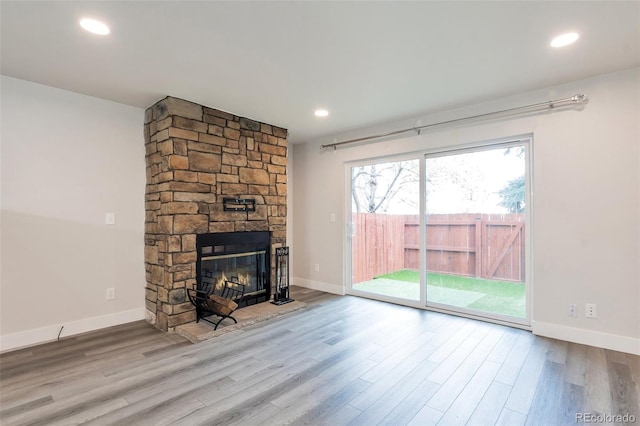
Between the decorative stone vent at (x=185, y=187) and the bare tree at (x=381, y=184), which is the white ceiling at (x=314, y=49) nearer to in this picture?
the decorative stone vent at (x=185, y=187)

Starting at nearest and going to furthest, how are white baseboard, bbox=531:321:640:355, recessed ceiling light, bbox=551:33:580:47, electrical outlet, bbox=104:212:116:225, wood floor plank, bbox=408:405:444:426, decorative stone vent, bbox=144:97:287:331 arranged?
wood floor plank, bbox=408:405:444:426
recessed ceiling light, bbox=551:33:580:47
white baseboard, bbox=531:321:640:355
decorative stone vent, bbox=144:97:287:331
electrical outlet, bbox=104:212:116:225

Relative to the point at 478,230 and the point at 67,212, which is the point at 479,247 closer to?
the point at 478,230

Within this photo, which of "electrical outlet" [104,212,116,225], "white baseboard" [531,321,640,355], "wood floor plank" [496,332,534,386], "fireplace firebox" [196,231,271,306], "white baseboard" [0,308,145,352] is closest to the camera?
"wood floor plank" [496,332,534,386]

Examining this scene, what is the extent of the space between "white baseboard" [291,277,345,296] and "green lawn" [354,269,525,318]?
48 cm

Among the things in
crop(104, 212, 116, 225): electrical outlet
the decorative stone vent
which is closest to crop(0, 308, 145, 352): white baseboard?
the decorative stone vent

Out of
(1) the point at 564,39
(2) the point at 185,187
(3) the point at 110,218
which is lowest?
(3) the point at 110,218

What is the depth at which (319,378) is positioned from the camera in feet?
7.50

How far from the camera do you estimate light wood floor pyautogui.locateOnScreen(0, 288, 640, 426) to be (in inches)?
73.8

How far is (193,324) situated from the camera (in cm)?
330

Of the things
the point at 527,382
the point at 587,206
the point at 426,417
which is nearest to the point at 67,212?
the point at 426,417

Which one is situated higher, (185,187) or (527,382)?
(185,187)

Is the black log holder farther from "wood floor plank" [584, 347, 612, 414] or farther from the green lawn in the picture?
"wood floor plank" [584, 347, 612, 414]

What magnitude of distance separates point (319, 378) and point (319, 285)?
2.74 metres

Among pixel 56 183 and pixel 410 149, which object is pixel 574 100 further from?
pixel 56 183
